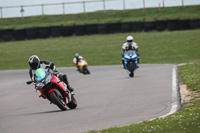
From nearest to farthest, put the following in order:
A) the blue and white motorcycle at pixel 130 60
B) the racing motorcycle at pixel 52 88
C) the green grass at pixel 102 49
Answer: the racing motorcycle at pixel 52 88 < the blue and white motorcycle at pixel 130 60 < the green grass at pixel 102 49

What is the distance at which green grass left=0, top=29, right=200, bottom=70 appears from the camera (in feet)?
105

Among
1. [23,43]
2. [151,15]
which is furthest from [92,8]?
[23,43]

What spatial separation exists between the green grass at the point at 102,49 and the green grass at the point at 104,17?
3.45 meters

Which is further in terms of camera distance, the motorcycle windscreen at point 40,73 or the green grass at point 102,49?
the green grass at point 102,49

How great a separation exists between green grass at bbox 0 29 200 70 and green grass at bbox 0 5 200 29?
345cm

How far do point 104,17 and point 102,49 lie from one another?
33.2ft

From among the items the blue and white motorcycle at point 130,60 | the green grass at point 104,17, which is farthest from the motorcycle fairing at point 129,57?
the green grass at point 104,17

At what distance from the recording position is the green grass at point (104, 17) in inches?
1709

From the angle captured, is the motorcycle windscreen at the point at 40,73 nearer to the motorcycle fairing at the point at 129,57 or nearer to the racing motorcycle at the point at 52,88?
the racing motorcycle at the point at 52,88

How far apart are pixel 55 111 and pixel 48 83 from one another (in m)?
0.71

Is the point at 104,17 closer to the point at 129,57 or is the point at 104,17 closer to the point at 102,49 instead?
the point at 102,49

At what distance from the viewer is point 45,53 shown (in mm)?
36656

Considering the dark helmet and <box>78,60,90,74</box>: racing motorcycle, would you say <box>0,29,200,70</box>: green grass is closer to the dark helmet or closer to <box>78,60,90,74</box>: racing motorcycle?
<box>78,60,90,74</box>: racing motorcycle

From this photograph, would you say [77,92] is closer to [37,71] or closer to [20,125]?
[37,71]
